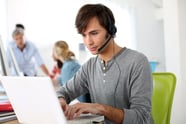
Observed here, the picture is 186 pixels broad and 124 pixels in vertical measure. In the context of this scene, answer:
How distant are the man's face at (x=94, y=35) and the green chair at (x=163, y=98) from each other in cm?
38

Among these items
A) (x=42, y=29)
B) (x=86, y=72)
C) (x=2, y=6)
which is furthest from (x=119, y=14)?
(x=86, y=72)

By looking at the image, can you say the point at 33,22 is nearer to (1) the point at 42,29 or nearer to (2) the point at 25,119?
(1) the point at 42,29

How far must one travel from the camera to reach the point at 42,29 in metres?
4.29

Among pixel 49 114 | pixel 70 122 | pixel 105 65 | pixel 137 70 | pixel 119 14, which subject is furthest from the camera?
pixel 119 14

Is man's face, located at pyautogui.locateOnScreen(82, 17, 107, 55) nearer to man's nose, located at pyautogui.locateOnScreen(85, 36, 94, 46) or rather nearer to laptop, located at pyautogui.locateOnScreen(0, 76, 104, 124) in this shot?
man's nose, located at pyautogui.locateOnScreen(85, 36, 94, 46)

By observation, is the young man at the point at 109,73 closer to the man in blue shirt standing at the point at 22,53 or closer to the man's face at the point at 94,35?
the man's face at the point at 94,35

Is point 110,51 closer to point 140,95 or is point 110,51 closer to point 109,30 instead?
point 109,30

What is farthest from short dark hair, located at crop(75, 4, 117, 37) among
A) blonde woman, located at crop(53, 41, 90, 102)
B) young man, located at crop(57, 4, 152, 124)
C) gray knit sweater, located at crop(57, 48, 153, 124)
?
blonde woman, located at crop(53, 41, 90, 102)

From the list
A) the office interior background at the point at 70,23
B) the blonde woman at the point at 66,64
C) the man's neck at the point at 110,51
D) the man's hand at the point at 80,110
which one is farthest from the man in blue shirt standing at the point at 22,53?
the man's hand at the point at 80,110

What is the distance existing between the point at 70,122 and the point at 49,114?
0.44ft

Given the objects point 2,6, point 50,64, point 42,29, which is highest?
point 2,6

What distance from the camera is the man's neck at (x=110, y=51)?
1.22m

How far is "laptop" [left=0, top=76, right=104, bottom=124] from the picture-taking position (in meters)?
0.70

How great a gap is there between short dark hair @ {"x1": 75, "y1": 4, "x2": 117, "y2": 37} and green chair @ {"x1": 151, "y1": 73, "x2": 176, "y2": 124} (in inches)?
14.8
